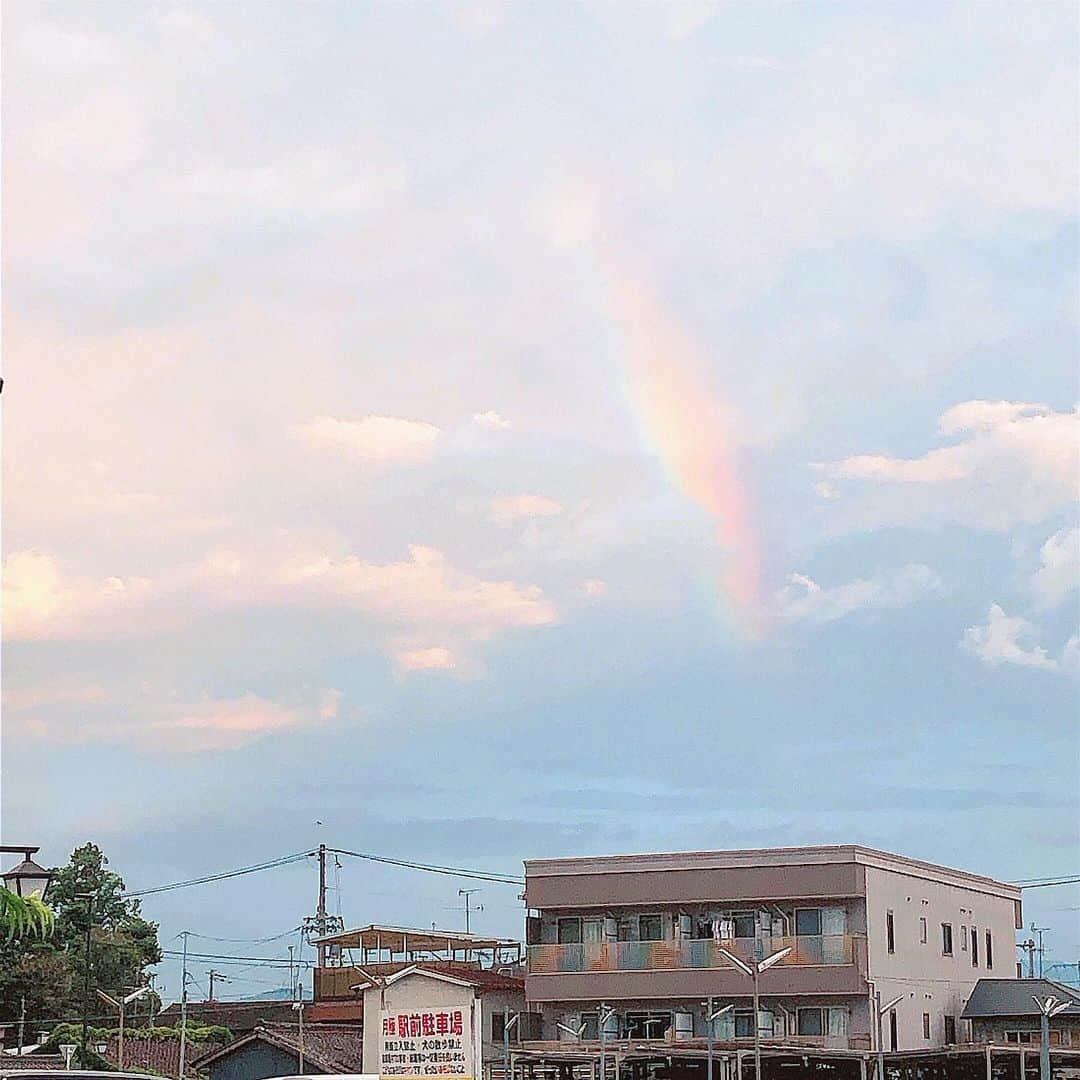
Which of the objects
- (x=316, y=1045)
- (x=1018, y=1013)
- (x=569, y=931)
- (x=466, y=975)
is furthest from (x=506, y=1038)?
(x=1018, y=1013)

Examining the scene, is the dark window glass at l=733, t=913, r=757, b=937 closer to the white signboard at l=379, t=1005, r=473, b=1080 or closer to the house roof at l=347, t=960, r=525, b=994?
the house roof at l=347, t=960, r=525, b=994

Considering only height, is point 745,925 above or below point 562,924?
below

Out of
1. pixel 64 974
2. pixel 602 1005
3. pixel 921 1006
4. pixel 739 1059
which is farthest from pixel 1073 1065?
pixel 64 974

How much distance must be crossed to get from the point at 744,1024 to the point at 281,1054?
41.3 ft

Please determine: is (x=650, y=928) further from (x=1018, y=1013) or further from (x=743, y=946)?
(x=1018, y=1013)

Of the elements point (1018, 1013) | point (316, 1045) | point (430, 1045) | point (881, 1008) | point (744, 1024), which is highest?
point (881, 1008)

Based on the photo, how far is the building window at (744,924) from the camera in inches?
1599

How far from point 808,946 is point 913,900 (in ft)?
13.0

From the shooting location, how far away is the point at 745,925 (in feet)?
134

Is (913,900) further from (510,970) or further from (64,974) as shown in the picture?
(64,974)

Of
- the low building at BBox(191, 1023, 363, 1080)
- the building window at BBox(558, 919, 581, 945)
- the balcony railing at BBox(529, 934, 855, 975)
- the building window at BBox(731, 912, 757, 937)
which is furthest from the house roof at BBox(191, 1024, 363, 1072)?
the building window at BBox(731, 912, 757, 937)

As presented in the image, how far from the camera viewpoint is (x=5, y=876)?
10133mm

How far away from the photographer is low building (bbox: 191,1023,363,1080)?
147ft

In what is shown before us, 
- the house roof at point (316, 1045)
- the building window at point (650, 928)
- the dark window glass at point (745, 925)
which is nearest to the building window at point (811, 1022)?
the dark window glass at point (745, 925)
